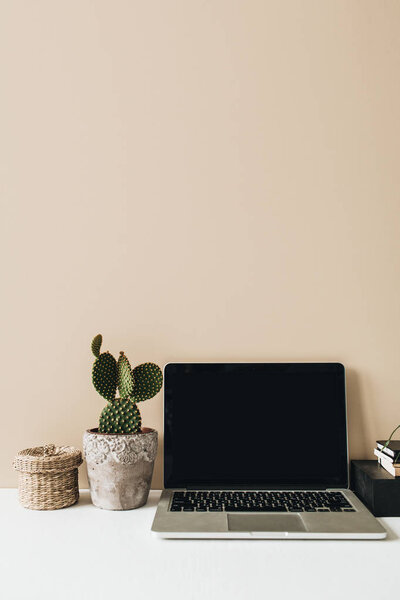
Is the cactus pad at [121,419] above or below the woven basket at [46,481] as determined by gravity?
above

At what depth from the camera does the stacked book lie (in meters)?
0.99

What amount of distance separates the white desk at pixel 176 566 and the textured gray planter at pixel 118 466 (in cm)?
6

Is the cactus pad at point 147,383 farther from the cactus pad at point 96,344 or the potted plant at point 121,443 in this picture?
the cactus pad at point 96,344

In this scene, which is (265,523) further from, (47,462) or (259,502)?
(47,462)

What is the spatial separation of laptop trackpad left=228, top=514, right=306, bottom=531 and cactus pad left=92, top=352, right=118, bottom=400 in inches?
13.9

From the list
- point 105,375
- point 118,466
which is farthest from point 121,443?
point 105,375

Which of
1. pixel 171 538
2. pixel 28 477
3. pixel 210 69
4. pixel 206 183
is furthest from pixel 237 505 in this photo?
pixel 210 69

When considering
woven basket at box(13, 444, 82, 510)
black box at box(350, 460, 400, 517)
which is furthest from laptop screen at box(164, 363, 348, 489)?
woven basket at box(13, 444, 82, 510)

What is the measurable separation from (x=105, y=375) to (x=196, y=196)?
467mm

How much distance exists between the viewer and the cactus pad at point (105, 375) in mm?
1054

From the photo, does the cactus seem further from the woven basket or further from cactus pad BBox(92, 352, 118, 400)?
the woven basket

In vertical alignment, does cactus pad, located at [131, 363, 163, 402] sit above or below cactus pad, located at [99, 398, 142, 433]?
above

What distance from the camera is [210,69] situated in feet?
3.98

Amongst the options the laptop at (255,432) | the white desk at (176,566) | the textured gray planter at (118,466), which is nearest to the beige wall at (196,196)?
the laptop at (255,432)
